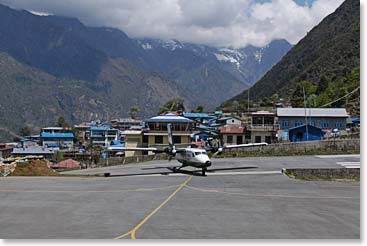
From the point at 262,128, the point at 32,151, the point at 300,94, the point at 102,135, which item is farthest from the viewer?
the point at 102,135

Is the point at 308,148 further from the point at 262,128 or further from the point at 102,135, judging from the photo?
the point at 102,135

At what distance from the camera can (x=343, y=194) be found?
90.3 ft

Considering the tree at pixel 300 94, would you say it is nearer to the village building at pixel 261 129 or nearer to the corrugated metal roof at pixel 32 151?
the village building at pixel 261 129

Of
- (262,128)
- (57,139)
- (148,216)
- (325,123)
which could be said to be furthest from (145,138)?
(57,139)

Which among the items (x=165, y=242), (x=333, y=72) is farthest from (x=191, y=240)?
(x=333, y=72)

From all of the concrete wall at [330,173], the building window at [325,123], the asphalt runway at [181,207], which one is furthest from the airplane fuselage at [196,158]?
the building window at [325,123]

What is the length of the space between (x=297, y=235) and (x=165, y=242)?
4927mm

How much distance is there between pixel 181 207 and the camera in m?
22.9

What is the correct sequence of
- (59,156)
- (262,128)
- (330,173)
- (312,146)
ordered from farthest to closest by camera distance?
(59,156) → (262,128) → (312,146) → (330,173)

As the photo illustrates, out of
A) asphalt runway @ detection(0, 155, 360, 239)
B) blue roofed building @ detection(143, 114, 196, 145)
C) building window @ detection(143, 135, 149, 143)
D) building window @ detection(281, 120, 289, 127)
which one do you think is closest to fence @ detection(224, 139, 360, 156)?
asphalt runway @ detection(0, 155, 360, 239)

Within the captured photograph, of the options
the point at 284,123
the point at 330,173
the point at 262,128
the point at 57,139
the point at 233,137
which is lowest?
the point at 330,173

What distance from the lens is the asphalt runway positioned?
17.2 metres

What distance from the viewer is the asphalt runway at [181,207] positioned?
17234mm

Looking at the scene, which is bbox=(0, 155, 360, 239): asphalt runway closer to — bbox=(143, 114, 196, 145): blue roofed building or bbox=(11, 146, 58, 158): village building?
bbox=(143, 114, 196, 145): blue roofed building
